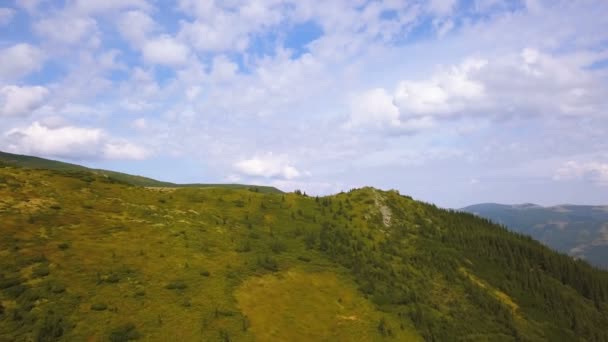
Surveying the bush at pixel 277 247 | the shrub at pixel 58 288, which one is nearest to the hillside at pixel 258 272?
the shrub at pixel 58 288

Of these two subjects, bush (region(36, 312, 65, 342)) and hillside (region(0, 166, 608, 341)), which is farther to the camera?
hillside (region(0, 166, 608, 341))

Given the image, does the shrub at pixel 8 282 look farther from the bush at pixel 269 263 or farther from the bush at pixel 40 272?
the bush at pixel 269 263

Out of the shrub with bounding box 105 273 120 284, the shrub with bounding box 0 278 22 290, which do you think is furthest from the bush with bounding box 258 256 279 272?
the shrub with bounding box 0 278 22 290

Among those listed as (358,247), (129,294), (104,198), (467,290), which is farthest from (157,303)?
(467,290)

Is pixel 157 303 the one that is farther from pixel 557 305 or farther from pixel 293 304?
pixel 557 305

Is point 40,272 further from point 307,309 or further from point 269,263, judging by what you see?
point 307,309

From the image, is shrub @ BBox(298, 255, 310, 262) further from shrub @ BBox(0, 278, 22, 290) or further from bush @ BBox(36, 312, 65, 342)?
shrub @ BBox(0, 278, 22, 290)

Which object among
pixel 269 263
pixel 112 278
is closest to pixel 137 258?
pixel 112 278

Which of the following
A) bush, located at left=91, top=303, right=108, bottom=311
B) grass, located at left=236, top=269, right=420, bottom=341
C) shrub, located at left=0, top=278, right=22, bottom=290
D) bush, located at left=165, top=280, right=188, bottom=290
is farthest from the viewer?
bush, located at left=165, top=280, right=188, bottom=290
